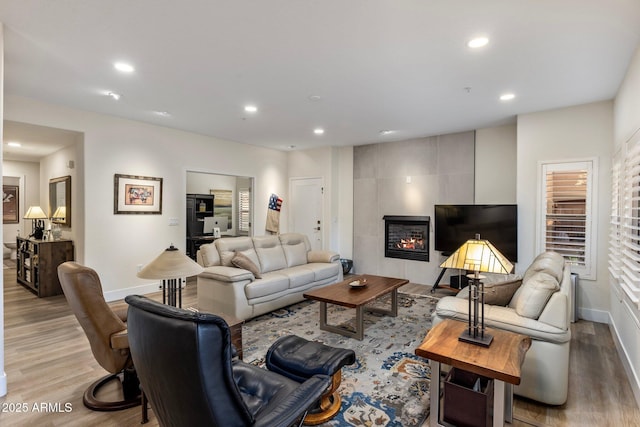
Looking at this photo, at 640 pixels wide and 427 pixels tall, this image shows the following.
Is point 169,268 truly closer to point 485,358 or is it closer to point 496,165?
point 485,358

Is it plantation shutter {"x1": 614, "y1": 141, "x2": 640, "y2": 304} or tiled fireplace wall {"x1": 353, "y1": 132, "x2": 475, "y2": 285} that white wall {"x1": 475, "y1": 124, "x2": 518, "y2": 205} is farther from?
plantation shutter {"x1": 614, "y1": 141, "x2": 640, "y2": 304}

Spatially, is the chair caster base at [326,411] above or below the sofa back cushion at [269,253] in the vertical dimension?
below

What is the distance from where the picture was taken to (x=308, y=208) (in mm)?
7391


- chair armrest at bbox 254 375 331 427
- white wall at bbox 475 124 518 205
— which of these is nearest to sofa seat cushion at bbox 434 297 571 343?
chair armrest at bbox 254 375 331 427

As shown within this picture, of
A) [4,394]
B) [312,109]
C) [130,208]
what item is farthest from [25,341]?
[312,109]

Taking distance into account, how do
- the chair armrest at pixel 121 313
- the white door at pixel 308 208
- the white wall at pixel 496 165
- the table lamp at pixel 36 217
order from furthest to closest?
the white door at pixel 308 208 < the table lamp at pixel 36 217 < the white wall at pixel 496 165 < the chair armrest at pixel 121 313

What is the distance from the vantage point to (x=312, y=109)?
445cm

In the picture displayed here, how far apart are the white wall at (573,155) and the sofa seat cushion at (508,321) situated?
2.54 meters

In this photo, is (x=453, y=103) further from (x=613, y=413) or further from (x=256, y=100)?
(x=613, y=413)

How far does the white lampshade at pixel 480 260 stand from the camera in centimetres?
196

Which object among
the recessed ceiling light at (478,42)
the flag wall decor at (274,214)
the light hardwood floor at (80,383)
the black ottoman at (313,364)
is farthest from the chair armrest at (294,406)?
the flag wall decor at (274,214)

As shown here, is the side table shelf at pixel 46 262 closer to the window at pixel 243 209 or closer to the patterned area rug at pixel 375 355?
the patterned area rug at pixel 375 355

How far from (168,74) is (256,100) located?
108 centimetres

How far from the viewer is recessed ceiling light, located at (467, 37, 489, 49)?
261cm
